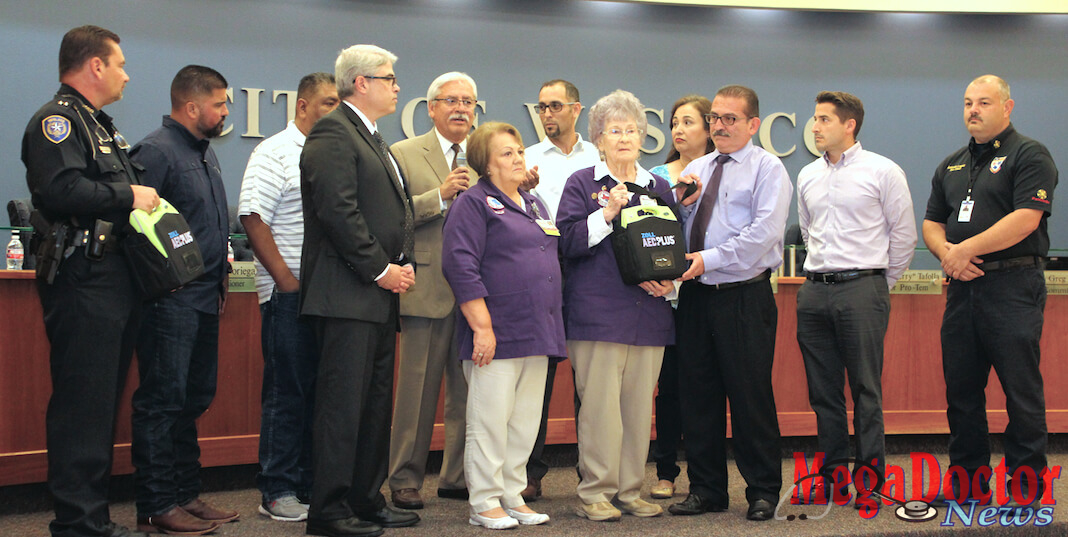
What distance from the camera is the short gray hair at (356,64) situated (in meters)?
2.83

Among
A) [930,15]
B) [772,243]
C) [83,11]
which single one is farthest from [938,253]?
[83,11]

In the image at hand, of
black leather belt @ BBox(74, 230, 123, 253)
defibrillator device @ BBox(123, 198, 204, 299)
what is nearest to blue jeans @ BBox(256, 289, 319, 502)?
defibrillator device @ BBox(123, 198, 204, 299)

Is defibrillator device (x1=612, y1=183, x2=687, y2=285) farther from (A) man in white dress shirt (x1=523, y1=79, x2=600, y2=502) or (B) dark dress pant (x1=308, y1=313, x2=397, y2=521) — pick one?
(B) dark dress pant (x1=308, y1=313, x2=397, y2=521)

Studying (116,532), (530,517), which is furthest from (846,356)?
(116,532)

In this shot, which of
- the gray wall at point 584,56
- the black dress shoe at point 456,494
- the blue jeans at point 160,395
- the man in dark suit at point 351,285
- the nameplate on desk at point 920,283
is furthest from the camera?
the gray wall at point 584,56

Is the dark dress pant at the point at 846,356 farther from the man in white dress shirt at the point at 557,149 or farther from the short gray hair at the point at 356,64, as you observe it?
the short gray hair at the point at 356,64

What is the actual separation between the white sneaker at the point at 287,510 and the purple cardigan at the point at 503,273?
0.80 metres

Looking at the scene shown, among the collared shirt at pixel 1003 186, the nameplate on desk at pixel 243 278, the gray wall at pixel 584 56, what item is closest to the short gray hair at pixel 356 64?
the nameplate on desk at pixel 243 278

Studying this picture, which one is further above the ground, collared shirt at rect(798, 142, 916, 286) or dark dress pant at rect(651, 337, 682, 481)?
collared shirt at rect(798, 142, 916, 286)

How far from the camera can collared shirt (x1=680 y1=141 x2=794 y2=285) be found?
301 centimetres

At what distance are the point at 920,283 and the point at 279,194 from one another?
317cm

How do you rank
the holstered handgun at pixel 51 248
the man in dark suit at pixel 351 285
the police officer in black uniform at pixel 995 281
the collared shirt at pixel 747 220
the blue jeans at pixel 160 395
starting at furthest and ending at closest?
the police officer in black uniform at pixel 995 281 < the collared shirt at pixel 747 220 < the blue jeans at pixel 160 395 < the man in dark suit at pixel 351 285 < the holstered handgun at pixel 51 248

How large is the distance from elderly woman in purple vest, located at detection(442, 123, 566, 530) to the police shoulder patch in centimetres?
117

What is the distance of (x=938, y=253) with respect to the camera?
354cm
